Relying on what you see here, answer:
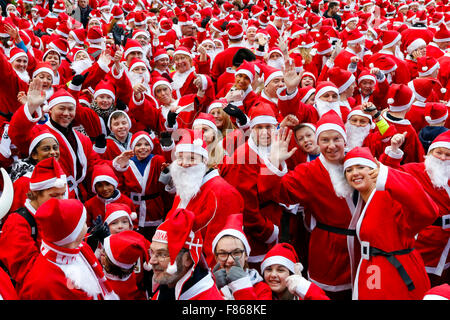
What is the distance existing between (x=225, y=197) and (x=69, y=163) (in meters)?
2.02

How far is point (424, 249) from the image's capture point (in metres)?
4.25

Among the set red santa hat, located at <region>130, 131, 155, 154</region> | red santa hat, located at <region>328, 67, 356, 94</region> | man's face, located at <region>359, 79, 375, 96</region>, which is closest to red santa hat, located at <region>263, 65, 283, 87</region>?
red santa hat, located at <region>328, 67, 356, 94</region>

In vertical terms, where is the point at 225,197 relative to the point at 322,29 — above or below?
below

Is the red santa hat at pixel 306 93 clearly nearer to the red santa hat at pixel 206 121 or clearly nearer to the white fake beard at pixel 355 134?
the white fake beard at pixel 355 134

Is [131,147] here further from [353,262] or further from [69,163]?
[353,262]

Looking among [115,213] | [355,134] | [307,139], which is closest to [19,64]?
[115,213]

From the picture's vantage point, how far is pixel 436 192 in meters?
4.07

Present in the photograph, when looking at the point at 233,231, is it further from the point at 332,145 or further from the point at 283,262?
the point at 332,145

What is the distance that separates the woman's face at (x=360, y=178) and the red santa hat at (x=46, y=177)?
87.8 inches

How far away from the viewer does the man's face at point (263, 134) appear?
4480 millimetres

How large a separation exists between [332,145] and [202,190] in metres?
1.16

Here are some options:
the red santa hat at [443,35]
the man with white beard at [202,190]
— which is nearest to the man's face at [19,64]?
the man with white beard at [202,190]

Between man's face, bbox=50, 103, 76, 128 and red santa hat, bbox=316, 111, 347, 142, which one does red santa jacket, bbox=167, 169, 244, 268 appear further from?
man's face, bbox=50, 103, 76, 128
